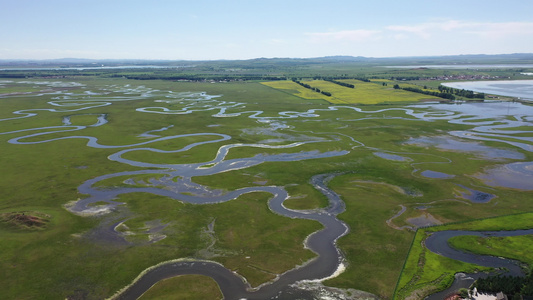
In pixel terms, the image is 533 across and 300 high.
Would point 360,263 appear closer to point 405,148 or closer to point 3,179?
point 405,148

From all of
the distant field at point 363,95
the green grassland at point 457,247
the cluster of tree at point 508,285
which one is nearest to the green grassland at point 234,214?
the green grassland at point 457,247

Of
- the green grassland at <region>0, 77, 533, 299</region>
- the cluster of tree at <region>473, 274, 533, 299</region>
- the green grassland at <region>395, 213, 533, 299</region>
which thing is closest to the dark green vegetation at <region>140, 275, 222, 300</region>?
the green grassland at <region>0, 77, 533, 299</region>

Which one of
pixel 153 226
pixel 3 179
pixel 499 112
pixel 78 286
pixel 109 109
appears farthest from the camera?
pixel 109 109

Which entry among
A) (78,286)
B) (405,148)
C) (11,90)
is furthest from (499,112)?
(11,90)

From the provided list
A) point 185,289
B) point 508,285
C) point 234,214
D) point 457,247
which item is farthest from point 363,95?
point 185,289

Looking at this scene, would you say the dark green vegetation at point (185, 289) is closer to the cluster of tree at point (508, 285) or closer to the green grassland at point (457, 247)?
the green grassland at point (457, 247)

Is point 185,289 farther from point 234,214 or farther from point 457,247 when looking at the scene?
point 457,247
